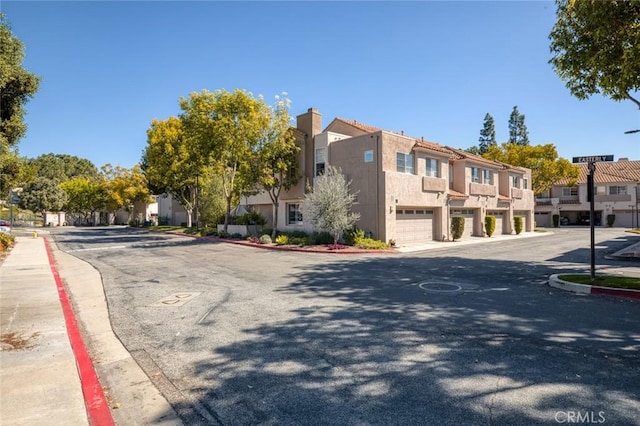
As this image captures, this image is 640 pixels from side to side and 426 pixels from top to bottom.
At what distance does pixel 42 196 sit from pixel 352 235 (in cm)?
6161

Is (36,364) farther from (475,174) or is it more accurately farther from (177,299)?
(475,174)

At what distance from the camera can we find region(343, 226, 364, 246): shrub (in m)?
21.8

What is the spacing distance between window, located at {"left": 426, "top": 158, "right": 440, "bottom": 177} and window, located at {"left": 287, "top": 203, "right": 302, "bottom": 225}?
10.1 meters

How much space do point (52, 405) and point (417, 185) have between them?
23009 millimetres

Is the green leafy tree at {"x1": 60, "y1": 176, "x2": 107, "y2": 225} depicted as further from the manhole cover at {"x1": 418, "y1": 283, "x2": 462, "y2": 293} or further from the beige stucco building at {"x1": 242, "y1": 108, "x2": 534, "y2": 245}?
the manhole cover at {"x1": 418, "y1": 283, "x2": 462, "y2": 293}

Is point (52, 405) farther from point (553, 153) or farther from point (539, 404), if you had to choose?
point (553, 153)

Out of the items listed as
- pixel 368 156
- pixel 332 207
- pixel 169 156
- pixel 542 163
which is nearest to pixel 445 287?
pixel 332 207

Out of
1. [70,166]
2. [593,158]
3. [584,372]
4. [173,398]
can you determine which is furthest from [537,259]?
[70,166]

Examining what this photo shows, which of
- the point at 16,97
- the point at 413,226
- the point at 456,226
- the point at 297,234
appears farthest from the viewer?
the point at 456,226

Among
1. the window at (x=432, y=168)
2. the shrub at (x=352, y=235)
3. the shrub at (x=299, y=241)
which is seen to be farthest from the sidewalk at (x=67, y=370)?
the window at (x=432, y=168)

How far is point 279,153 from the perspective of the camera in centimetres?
2567

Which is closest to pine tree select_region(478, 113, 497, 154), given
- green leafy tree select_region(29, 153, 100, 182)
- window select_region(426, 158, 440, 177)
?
window select_region(426, 158, 440, 177)

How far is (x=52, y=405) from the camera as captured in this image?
154 inches

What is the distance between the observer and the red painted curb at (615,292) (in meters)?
8.73
